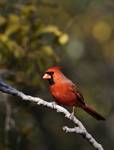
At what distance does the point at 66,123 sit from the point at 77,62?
1.22m

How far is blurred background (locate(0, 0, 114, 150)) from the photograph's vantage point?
22.4 feet

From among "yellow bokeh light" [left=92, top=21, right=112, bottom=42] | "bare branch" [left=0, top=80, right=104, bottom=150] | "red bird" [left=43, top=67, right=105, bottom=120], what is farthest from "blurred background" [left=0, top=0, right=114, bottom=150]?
"bare branch" [left=0, top=80, right=104, bottom=150]

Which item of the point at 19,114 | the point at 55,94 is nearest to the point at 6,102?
the point at 19,114

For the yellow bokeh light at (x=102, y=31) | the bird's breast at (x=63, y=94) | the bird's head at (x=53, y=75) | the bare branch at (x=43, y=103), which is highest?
the bare branch at (x=43, y=103)

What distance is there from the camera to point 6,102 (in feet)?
22.6

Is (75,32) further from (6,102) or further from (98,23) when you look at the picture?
(6,102)

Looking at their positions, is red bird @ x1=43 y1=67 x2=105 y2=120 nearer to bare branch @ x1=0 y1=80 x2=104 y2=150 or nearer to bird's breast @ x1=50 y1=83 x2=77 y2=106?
bird's breast @ x1=50 y1=83 x2=77 y2=106

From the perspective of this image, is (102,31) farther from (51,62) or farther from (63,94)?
(63,94)

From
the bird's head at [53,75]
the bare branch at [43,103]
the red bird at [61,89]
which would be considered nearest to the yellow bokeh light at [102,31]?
the red bird at [61,89]

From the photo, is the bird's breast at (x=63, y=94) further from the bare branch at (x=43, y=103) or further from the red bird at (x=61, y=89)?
the bare branch at (x=43, y=103)

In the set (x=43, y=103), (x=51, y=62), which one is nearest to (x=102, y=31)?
(x=51, y=62)

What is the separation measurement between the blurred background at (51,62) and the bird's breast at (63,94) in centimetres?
207

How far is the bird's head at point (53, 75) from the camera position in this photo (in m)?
4.14

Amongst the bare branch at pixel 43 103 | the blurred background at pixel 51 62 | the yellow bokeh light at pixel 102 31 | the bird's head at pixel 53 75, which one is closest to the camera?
the bare branch at pixel 43 103
